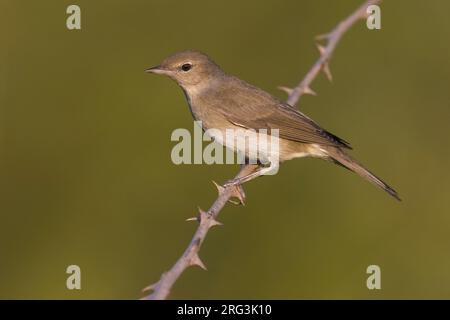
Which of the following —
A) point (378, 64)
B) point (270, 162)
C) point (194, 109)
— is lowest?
point (270, 162)

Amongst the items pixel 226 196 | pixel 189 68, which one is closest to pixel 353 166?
pixel 226 196

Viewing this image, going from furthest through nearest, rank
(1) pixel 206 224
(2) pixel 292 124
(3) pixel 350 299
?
(2) pixel 292 124 → (3) pixel 350 299 → (1) pixel 206 224

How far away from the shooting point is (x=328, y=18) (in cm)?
591

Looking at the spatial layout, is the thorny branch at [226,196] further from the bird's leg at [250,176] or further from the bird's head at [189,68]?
the bird's head at [189,68]

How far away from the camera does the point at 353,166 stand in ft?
15.5

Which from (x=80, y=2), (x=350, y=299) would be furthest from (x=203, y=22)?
(x=350, y=299)

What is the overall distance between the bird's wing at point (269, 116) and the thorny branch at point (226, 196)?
0.11 meters

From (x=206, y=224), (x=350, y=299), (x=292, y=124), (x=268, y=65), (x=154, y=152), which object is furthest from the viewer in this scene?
(x=268, y=65)

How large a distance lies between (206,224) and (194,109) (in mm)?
1712

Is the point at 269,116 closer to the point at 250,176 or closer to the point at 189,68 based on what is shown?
the point at 250,176

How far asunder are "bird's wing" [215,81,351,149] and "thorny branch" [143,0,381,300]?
11cm

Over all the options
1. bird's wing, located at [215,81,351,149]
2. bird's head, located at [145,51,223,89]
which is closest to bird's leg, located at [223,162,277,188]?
bird's wing, located at [215,81,351,149]

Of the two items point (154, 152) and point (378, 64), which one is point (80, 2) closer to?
point (154, 152)

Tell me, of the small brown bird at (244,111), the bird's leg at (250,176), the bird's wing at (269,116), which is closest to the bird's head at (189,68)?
the small brown bird at (244,111)
